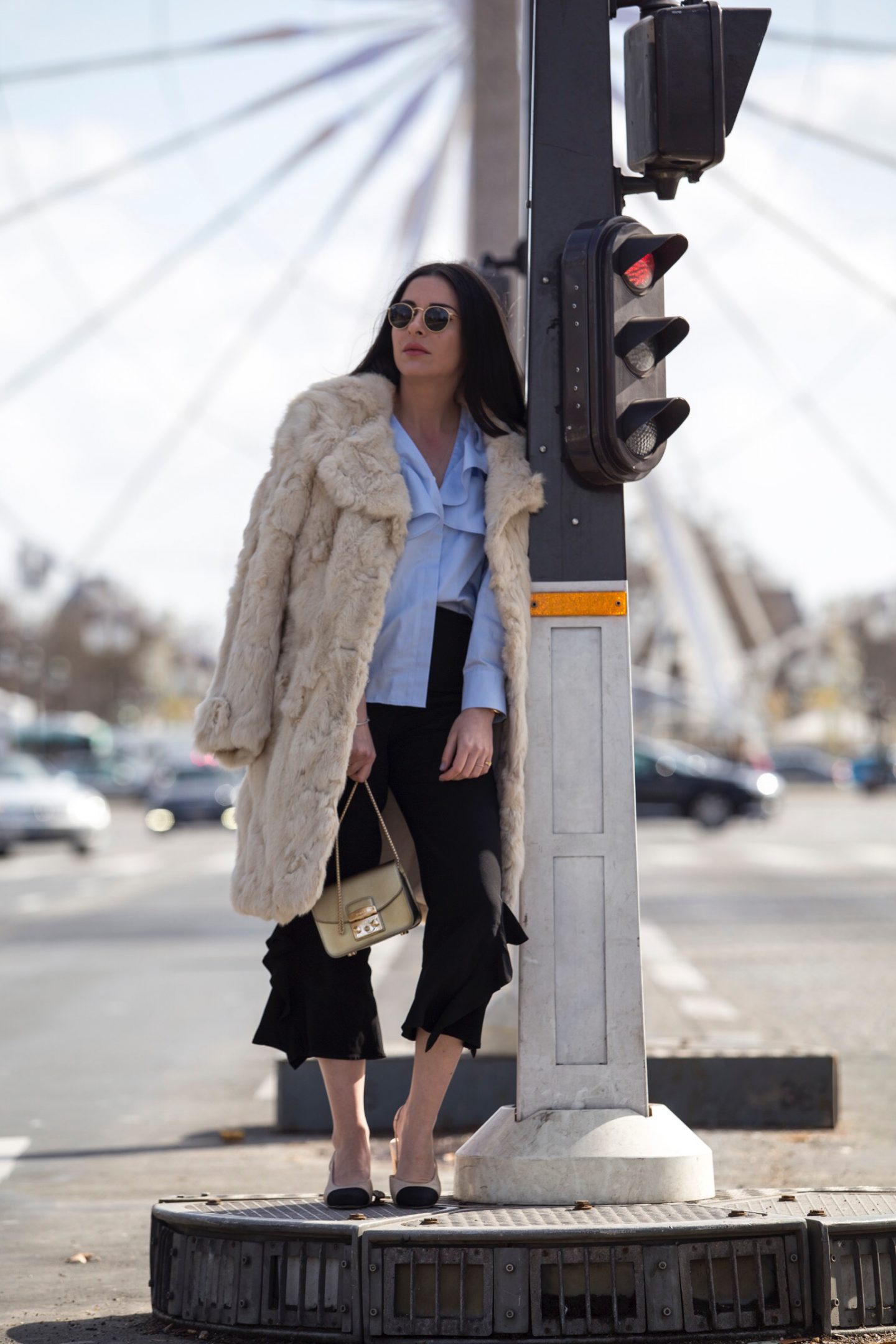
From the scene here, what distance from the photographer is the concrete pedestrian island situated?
3.50m

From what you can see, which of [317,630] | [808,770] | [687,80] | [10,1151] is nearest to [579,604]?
[317,630]

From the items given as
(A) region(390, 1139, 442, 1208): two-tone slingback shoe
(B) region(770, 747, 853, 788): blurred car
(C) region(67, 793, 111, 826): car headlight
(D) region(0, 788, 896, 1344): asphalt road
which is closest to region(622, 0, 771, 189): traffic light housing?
(A) region(390, 1139, 442, 1208): two-tone slingback shoe

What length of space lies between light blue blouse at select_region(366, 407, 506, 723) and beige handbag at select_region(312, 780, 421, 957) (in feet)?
0.97

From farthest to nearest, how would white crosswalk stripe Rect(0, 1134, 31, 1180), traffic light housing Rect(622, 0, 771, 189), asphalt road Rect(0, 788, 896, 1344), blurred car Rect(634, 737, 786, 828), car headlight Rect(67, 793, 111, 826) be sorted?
blurred car Rect(634, 737, 786, 828)
car headlight Rect(67, 793, 111, 826)
white crosswalk stripe Rect(0, 1134, 31, 1180)
asphalt road Rect(0, 788, 896, 1344)
traffic light housing Rect(622, 0, 771, 189)

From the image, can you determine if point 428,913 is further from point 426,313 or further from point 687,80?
point 687,80

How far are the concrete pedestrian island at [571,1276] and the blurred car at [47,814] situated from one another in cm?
2310

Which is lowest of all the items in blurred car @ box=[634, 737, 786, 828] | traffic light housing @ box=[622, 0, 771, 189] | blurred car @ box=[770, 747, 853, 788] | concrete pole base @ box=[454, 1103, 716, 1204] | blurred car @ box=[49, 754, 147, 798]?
concrete pole base @ box=[454, 1103, 716, 1204]

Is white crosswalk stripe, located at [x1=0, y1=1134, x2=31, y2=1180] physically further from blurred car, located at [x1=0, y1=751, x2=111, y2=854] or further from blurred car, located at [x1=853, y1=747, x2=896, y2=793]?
blurred car, located at [x1=853, y1=747, x2=896, y2=793]

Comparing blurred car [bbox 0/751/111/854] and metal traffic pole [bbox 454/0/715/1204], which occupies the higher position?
blurred car [bbox 0/751/111/854]

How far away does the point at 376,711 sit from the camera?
155 inches

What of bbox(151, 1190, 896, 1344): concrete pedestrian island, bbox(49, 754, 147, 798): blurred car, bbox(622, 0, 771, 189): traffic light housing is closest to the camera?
bbox(151, 1190, 896, 1344): concrete pedestrian island

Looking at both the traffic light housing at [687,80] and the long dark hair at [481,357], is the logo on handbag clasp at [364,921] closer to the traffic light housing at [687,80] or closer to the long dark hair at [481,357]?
the long dark hair at [481,357]

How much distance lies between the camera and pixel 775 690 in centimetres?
12425

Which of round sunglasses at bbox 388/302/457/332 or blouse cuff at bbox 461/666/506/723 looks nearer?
blouse cuff at bbox 461/666/506/723
